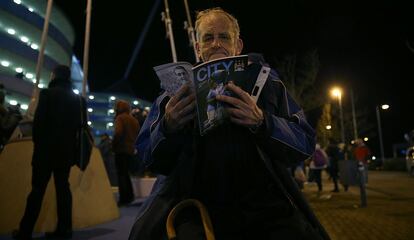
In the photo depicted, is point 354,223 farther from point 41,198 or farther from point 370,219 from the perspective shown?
point 41,198

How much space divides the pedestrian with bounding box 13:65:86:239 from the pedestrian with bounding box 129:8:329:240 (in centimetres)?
241

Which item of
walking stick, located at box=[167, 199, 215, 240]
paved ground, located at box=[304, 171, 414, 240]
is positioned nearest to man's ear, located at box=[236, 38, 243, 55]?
walking stick, located at box=[167, 199, 215, 240]

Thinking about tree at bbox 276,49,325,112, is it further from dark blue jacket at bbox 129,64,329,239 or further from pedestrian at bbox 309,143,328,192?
dark blue jacket at bbox 129,64,329,239

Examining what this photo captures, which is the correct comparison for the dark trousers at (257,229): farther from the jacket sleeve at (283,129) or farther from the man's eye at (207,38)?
the man's eye at (207,38)

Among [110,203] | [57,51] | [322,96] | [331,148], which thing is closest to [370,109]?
[322,96]

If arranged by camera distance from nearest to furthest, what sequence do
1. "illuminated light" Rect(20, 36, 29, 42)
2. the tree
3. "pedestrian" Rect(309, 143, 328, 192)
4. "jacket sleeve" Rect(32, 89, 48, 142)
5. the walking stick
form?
the walking stick, "jacket sleeve" Rect(32, 89, 48, 142), "pedestrian" Rect(309, 143, 328, 192), the tree, "illuminated light" Rect(20, 36, 29, 42)

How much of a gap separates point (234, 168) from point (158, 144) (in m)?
0.34

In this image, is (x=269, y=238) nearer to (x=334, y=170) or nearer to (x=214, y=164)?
(x=214, y=164)

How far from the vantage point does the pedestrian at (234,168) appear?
139 cm

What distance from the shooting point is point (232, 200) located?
1.48m

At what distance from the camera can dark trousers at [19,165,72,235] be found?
3.49 m

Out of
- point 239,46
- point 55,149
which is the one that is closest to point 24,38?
point 55,149

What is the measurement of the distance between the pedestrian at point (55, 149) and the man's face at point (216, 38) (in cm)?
253

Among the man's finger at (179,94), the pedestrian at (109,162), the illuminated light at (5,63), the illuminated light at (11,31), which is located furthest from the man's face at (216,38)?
the illuminated light at (11,31)
